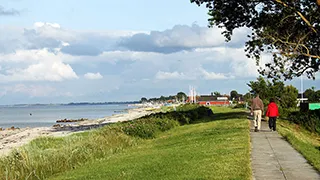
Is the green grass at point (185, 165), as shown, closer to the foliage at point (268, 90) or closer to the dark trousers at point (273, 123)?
the dark trousers at point (273, 123)

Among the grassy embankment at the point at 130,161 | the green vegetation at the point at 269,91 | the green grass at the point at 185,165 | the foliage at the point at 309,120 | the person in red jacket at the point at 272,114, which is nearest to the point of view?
the green grass at the point at 185,165

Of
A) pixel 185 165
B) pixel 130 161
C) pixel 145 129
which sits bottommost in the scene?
pixel 130 161

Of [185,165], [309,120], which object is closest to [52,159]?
[185,165]

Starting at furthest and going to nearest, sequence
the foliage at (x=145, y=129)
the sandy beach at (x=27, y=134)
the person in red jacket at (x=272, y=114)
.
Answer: the sandy beach at (x=27, y=134), the foliage at (x=145, y=129), the person in red jacket at (x=272, y=114)

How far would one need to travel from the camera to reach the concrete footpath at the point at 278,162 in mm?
10836

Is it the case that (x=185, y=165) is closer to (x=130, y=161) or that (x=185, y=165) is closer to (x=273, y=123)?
(x=130, y=161)

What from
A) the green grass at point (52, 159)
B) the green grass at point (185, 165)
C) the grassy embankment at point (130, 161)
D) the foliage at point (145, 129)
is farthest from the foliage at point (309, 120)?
the green grass at point (185, 165)

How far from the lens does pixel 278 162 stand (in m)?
12.8

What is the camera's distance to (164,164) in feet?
43.3

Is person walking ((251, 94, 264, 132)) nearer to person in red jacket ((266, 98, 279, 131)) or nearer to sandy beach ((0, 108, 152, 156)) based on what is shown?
person in red jacket ((266, 98, 279, 131))

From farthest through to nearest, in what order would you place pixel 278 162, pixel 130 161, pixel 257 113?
pixel 257 113 → pixel 130 161 → pixel 278 162

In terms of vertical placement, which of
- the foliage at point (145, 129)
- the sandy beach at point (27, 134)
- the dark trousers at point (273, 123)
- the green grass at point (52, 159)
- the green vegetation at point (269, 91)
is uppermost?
the green vegetation at point (269, 91)

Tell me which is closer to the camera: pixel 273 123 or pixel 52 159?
pixel 52 159

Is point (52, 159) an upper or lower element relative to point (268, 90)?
lower
